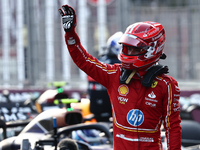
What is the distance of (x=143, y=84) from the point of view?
2.02m

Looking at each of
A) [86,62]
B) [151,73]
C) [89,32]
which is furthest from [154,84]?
[89,32]

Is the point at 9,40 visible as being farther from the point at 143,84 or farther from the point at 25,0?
the point at 143,84

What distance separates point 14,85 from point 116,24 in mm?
3139

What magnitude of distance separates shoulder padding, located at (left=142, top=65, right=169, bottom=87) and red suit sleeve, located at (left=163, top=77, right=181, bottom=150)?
3.8 inches

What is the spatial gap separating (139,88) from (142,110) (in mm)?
151

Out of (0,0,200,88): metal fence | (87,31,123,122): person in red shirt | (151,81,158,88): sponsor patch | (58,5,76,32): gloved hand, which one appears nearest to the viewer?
(58,5,76,32): gloved hand

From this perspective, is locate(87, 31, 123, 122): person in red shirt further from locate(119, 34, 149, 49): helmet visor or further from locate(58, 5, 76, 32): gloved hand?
locate(58, 5, 76, 32): gloved hand

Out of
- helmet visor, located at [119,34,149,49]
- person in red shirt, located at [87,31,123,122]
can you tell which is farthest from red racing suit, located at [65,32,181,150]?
person in red shirt, located at [87,31,123,122]

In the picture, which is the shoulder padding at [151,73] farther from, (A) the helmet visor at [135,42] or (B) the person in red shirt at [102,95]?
(B) the person in red shirt at [102,95]

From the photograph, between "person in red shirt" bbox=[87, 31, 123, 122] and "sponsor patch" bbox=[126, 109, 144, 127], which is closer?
"sponsor patch" bbox=[126, 109, 144, 127]

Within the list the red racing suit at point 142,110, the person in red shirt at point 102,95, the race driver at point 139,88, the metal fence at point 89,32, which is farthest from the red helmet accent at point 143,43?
the metal fence at point 89,32

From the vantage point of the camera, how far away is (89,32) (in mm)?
7957

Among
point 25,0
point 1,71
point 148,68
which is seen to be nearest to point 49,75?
point 1,71

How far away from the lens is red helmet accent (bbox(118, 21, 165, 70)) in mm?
2078
